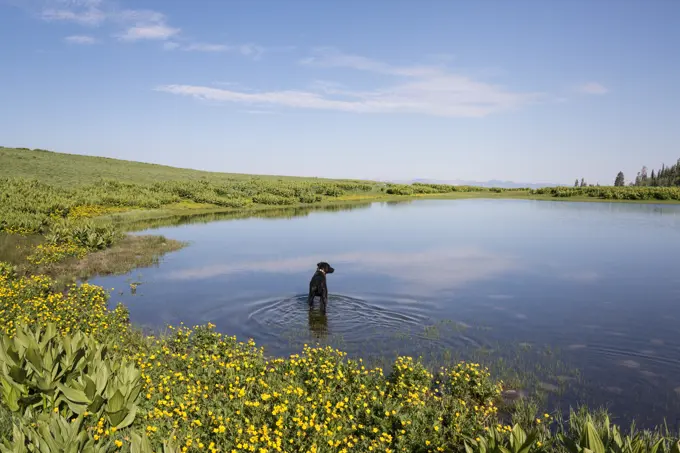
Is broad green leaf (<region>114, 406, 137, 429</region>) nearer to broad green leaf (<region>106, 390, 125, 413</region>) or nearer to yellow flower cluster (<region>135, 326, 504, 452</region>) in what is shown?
broad green leaf (<region>106, 390, 125, 413</region>)

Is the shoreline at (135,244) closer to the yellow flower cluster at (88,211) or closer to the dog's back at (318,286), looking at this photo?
the yellow flower cluster at (88,211)

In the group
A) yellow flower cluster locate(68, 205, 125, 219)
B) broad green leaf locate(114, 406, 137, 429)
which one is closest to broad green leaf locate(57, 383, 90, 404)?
broad green leaf locate(114, 406, 137, 429)

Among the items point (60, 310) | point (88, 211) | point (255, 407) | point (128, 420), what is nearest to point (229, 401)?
point (255, 407)

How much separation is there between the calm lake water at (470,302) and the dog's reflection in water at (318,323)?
6cm

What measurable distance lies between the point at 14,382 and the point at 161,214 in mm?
41908

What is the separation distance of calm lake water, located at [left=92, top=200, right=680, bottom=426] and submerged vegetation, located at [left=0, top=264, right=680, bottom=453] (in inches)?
65.6

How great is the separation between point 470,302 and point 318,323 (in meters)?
6.04

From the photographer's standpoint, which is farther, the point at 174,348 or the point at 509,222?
the point at 509,222

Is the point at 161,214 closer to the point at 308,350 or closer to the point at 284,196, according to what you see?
the point at 284,196

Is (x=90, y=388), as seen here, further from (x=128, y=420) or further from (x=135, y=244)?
(x=135, y=244)

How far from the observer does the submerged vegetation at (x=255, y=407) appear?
19.5ft

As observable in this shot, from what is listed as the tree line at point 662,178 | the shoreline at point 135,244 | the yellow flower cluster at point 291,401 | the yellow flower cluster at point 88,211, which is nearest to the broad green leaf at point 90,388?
the yellow flower cluster at point 291,401

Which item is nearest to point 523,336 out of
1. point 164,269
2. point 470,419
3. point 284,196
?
point 470,419

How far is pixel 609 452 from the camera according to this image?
18.1 ft
